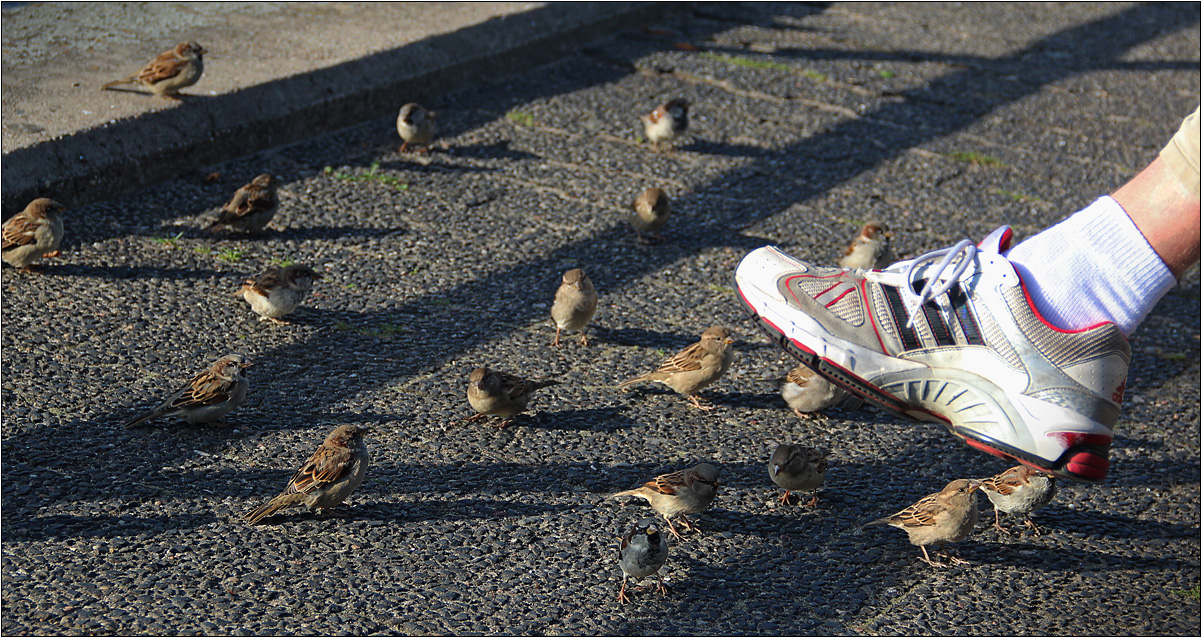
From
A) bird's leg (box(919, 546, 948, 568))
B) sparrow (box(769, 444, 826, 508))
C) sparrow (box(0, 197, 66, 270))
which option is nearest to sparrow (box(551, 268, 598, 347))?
sparrow (box(769, 444, 826, 508))

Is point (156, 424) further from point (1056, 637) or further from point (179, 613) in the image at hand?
point (1056, 637)

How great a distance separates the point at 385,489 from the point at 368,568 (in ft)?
1.58

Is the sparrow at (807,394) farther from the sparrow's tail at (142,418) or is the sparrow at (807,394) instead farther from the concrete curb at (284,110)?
the concrete curb at (284,110)

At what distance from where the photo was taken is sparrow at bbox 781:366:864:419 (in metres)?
4.49

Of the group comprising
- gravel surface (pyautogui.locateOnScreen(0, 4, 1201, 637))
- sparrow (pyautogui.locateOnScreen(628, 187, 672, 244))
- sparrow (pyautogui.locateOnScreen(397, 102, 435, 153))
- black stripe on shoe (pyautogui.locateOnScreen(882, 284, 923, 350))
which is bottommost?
gravel surface (pyautogui.locateOnScreen(0, 4, 1201, 637))

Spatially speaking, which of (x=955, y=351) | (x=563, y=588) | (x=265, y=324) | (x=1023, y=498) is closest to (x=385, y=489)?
(x=563, y=588)

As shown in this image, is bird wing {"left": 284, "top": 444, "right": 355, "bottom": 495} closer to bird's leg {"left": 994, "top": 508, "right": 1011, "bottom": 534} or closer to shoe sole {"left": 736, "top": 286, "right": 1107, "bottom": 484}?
shoe sole {"left": 736, "top": 286, "right": 1107, "bottom": 484}

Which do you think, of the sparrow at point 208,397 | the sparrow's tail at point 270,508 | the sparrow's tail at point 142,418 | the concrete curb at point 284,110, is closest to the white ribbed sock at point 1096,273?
the sparrow's tail at point 270,508

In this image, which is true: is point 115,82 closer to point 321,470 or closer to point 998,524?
point 321,470

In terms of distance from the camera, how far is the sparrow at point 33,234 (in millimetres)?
4852

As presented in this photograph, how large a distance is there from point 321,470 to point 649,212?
2.88 meters

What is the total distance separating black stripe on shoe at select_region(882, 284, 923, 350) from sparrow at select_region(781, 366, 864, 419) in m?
0.58

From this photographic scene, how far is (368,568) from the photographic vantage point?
346 centimetres

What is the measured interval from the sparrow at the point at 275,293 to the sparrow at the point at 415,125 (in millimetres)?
1991
